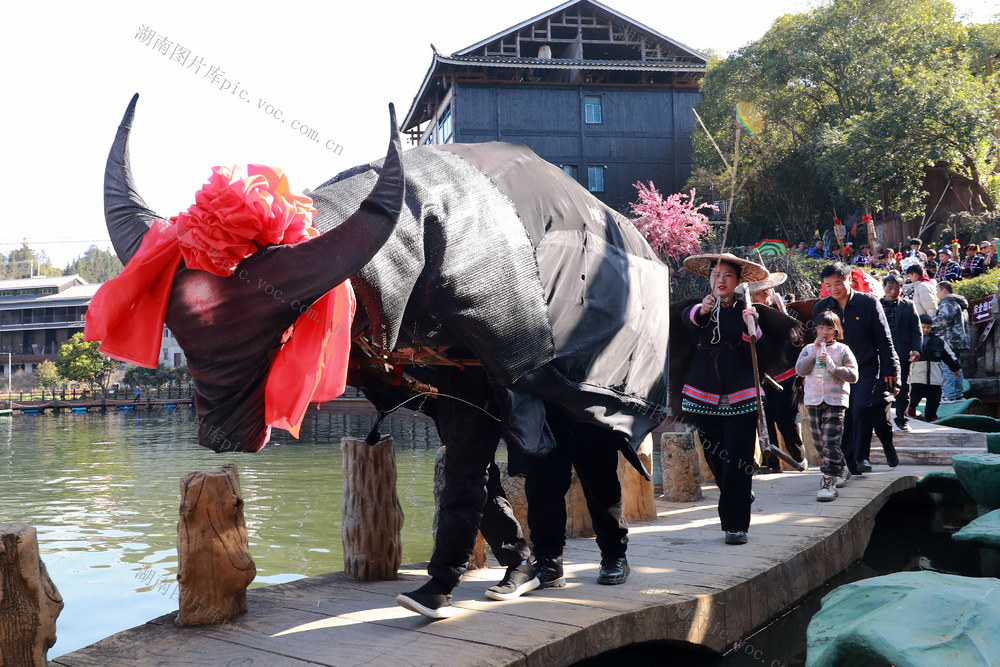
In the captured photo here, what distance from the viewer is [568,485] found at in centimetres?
404

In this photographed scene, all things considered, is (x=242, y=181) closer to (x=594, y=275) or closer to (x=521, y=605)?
(x=594, y=275)

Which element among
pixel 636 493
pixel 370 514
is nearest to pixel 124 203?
pixel 370 514

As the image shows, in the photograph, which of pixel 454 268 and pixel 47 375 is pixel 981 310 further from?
pixel 47 375

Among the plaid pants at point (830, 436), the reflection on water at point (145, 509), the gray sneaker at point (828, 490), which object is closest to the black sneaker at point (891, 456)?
the plaid pants at point (830, 436)

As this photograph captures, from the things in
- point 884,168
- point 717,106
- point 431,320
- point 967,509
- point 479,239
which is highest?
point 717,106

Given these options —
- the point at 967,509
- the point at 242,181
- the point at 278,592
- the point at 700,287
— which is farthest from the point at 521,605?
the point at 700,287

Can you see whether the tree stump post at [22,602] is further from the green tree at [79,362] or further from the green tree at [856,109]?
the green tree at [79,362]

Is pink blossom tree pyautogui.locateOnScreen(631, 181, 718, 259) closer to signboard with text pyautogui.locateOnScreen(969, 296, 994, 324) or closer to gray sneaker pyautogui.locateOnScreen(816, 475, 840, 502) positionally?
signboard with text pyautogui.locateOnScreen(969, 296, 994, 324)

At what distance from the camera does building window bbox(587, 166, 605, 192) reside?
26448mm

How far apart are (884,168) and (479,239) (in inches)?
811

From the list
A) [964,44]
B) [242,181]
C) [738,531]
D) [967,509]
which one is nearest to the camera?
[242,181]

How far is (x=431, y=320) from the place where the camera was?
3.02 metres

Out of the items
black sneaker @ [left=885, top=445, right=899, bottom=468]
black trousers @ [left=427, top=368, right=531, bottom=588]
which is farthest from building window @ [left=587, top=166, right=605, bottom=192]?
black trousers @ [left=427, top=368, right=531, bottom=588]

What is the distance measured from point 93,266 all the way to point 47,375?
43175mm
